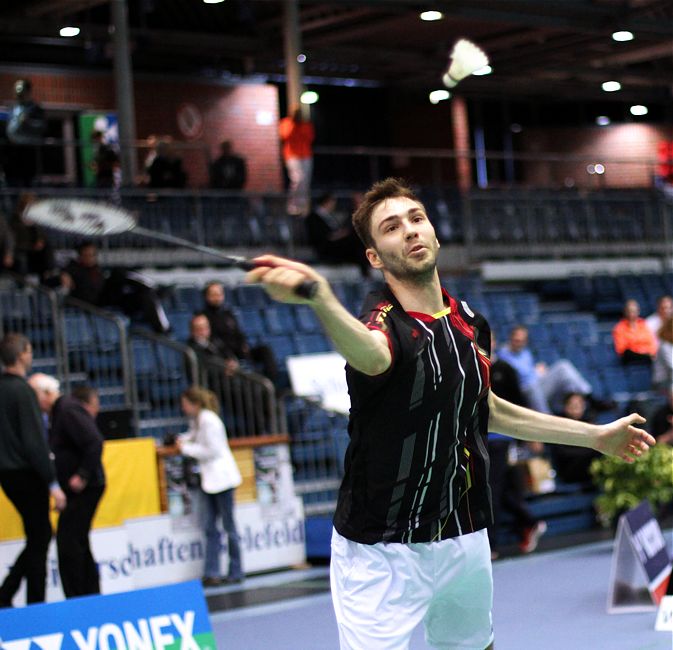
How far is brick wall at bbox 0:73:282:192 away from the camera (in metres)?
22.9

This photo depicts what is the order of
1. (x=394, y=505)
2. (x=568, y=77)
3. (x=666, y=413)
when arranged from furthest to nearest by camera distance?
1. (x=568, y=77)
2. (x=666, y=413)
3. (x=394, y=505)

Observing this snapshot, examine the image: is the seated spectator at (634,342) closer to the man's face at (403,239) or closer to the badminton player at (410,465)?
the badminton player at (410,465)

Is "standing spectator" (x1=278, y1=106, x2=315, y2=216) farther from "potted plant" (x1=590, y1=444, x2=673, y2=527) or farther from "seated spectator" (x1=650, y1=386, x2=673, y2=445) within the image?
"potted plant" (x1=590, y1=444, x2=673, y2=527)

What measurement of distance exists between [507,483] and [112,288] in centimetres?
469

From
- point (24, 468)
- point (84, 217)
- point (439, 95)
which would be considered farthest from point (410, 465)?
point (439, 95)

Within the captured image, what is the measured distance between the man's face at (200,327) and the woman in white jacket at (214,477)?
179 cm

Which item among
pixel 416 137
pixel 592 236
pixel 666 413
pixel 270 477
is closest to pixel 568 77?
pixel 416 137

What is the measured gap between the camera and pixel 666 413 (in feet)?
43.2

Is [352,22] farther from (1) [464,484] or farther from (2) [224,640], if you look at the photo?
(1) [464,484]

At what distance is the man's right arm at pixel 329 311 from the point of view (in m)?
3.16

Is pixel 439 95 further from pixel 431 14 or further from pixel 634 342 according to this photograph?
pixel 634 342

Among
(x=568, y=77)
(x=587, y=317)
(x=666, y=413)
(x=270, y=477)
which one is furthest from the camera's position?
(x=568, y=77)

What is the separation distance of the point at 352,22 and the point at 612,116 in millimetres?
11426

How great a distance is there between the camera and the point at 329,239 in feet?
55.3
